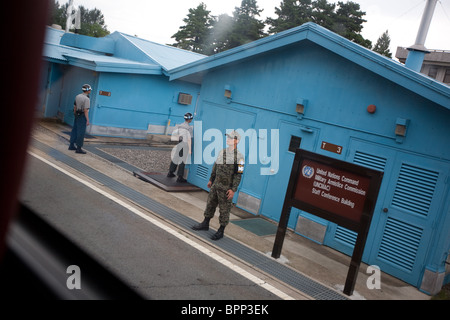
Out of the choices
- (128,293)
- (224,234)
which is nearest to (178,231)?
(224,234)

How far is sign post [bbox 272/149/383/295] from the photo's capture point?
5.63 metres

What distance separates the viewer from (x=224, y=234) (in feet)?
23.1

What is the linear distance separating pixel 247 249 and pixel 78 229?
270 cm

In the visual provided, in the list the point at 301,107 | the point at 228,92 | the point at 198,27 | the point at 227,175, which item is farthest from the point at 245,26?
the point at 227,175

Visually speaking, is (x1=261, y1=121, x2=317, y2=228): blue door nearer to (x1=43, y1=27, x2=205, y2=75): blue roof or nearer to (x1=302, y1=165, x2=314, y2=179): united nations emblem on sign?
(x1=302, y1=165, x2=314, y2=179): united nations emblem on sign

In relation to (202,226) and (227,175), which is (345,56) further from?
(202,226)

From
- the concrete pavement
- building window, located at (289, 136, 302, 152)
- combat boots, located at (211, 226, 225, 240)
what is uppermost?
building window, located at (289, 136, 302, 152)

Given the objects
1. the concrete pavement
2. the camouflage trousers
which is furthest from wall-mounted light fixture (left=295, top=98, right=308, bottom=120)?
the camouflage trousers

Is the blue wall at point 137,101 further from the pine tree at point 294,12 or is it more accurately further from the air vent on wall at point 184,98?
the pine tree at point 294,12

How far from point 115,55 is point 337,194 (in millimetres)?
14751

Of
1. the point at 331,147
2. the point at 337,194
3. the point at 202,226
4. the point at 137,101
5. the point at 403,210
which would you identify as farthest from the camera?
the point at 137,101

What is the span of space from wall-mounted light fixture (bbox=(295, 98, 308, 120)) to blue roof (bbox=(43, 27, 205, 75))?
7.94 metres

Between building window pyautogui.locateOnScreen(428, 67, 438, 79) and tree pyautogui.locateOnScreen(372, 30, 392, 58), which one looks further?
tree pyautogui.locateOnScreen(372, 30, 392, 58)

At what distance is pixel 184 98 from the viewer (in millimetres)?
16641
